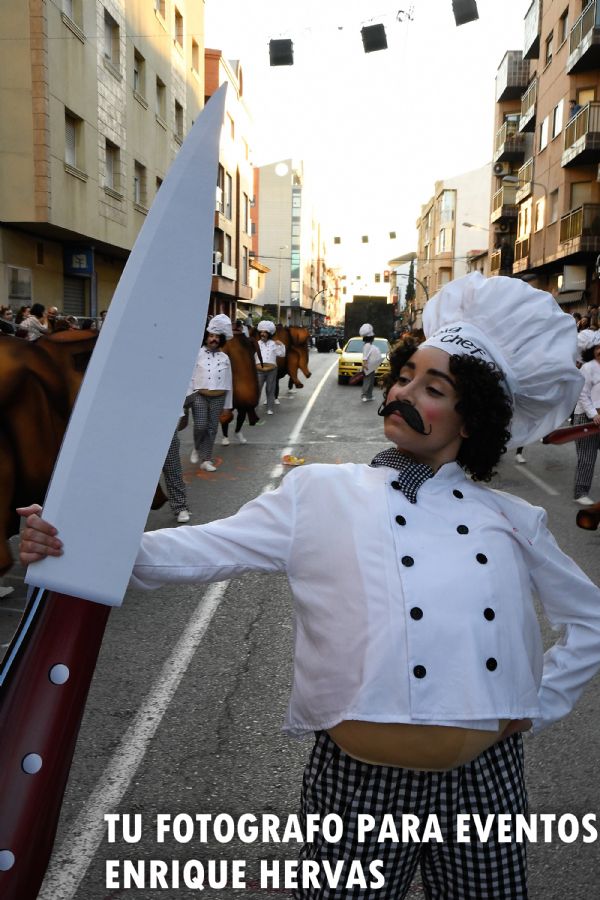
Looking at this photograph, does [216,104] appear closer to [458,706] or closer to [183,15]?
[458,706]

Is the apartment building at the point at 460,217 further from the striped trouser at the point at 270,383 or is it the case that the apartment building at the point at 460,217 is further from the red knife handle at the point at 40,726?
the red knife handle at the point at 40,726

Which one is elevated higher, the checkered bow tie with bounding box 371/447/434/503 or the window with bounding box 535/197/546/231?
the window with bounding box 535/197/546/231

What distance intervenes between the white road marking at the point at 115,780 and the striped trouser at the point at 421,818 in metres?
1.34

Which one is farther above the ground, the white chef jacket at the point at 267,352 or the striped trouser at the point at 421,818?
the white chef jacket at the point at 267,352

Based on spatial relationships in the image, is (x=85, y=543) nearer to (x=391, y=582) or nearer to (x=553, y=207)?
(x=391, y=582)

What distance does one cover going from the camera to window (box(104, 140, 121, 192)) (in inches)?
928

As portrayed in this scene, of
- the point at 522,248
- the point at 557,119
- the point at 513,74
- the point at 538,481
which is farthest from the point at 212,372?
the point at 513,74

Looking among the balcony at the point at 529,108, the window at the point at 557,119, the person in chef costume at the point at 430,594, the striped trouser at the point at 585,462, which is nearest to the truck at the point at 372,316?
the window at the point at 557,119

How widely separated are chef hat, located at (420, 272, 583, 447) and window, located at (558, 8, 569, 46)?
35078mm

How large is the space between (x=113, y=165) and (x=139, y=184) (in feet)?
8.65

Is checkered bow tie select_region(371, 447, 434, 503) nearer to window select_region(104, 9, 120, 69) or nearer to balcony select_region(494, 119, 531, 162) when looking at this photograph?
window select_region(104, 9, 120, 69)

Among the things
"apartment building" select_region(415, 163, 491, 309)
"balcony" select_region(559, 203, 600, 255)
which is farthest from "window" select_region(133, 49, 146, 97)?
"apartment building" select_region(415, 163, 491, 309)

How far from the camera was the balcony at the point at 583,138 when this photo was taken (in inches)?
1114

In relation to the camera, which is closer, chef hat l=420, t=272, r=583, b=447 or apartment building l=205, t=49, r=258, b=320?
chef hat l=420, t=272, r=583, b=447
